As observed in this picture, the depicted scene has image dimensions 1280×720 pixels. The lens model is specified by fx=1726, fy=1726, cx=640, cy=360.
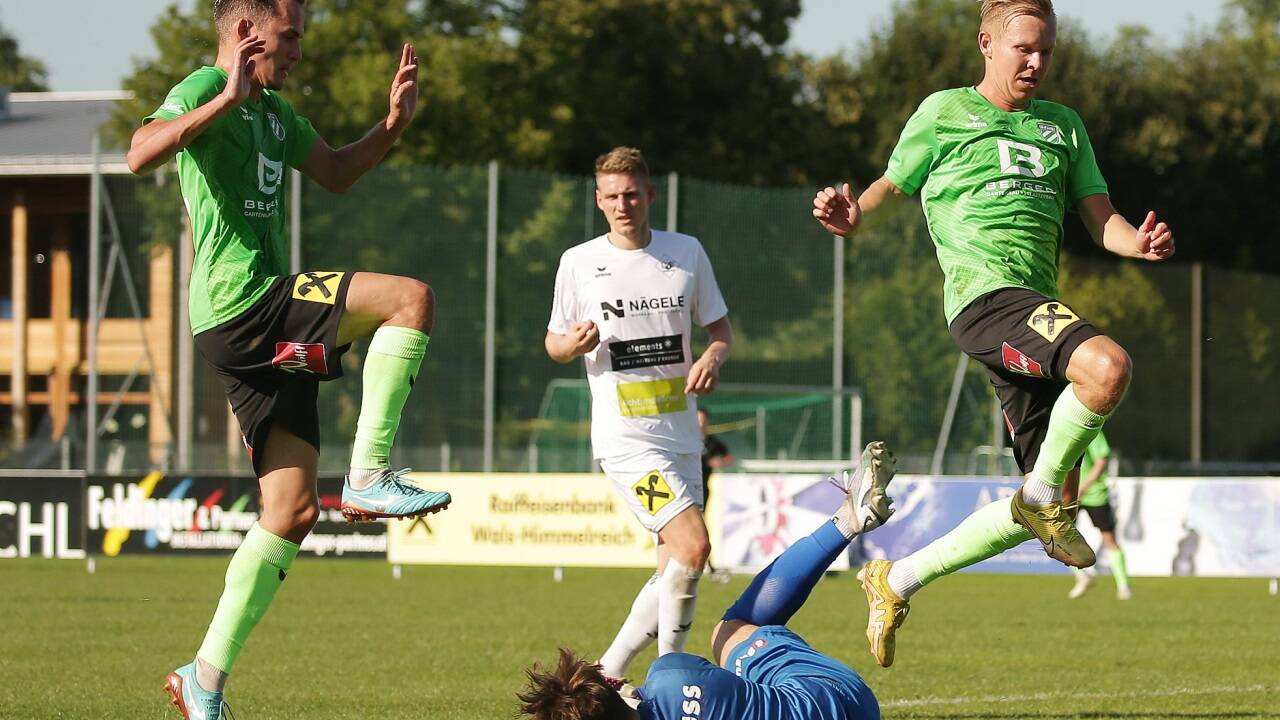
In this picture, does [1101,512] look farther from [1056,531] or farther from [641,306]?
[1056,531]

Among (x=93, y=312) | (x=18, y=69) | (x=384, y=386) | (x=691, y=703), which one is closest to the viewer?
(x=691, y=703)

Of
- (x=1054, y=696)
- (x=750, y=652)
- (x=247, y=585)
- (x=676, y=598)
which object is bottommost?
(x=1054, y=696)

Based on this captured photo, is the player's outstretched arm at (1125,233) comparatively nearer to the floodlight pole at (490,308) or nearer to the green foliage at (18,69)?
the floodlight pole at (490,308)

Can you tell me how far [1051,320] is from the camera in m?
6.48

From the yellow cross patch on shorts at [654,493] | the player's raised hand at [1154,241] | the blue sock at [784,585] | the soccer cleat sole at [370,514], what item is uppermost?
the player's raised hand at [1154,241]

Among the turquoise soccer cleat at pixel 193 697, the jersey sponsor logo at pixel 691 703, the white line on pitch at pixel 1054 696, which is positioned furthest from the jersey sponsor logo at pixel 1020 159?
the turquoise soccer cleat at pixel 193 697

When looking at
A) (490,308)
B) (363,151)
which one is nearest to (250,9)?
(363,151)

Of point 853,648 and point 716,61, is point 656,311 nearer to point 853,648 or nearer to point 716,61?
point 853,648

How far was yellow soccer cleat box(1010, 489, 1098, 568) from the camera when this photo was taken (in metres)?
6.57

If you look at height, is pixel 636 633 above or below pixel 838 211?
below

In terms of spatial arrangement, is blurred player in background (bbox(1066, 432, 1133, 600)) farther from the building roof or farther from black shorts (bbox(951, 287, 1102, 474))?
the building roof

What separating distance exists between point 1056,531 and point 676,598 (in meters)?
1.89

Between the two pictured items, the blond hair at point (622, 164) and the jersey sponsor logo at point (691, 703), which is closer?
the jersey sponsor logo at point (691, 703)

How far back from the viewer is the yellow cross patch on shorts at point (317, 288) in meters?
5.99
